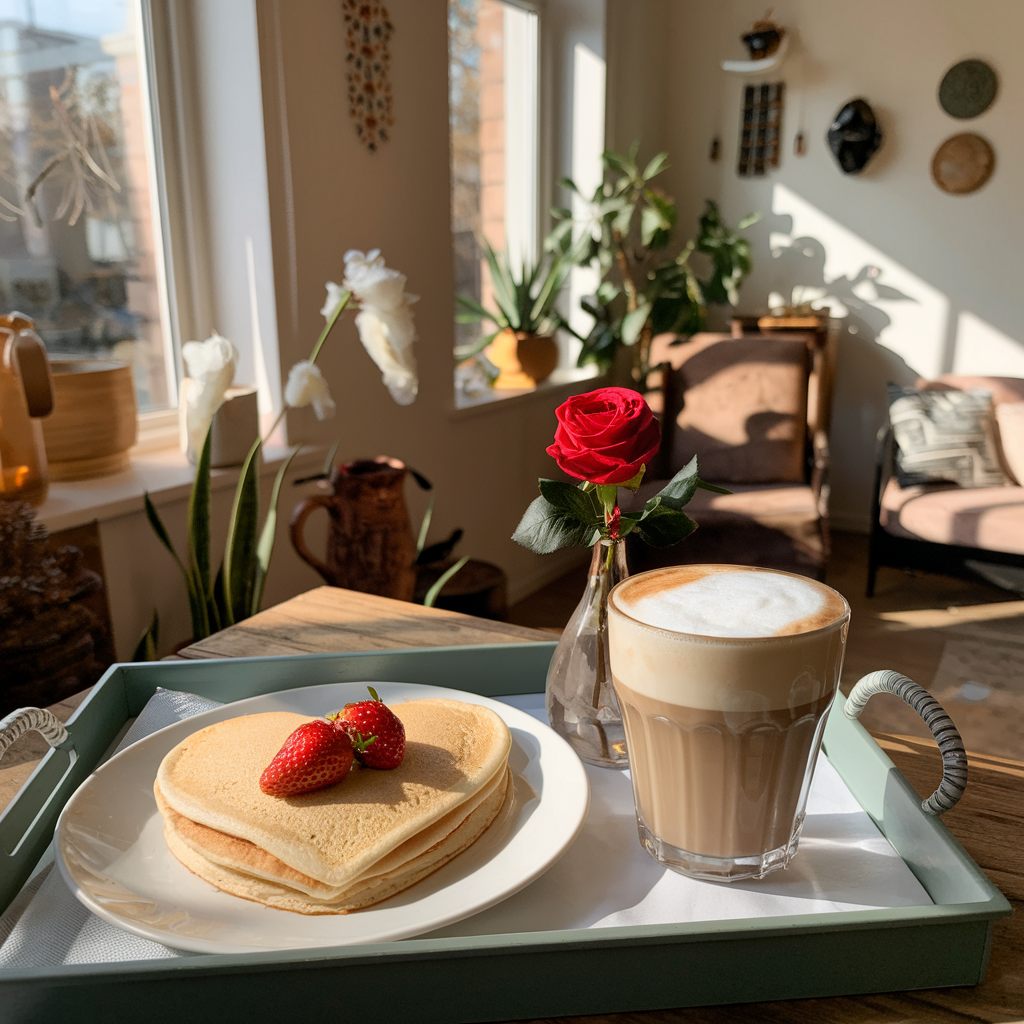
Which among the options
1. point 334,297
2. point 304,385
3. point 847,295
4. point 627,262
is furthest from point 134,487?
point 847,295

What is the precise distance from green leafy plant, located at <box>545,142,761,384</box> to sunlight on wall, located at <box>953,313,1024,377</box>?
94cm

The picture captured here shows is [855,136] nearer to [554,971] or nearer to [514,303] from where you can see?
[514,303]

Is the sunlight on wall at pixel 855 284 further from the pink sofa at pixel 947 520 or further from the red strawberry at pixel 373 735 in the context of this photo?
the red strawberry at pixel 373 735

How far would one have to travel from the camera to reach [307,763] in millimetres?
524

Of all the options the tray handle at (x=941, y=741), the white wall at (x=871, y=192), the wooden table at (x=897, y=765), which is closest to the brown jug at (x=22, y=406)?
the wooden table at (x=897, y=765)

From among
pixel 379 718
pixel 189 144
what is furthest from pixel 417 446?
pixel 379 718

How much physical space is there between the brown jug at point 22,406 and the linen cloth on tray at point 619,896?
970mm

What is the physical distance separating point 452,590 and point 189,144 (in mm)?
1201

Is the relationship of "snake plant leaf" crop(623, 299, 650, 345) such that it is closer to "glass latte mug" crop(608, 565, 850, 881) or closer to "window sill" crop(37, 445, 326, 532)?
"window sill" crop(37, 445, 326, 532)

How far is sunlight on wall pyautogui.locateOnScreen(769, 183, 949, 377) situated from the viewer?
3.81 meters

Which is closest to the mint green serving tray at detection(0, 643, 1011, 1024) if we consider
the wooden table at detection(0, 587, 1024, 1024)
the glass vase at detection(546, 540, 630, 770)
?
the wooden table at detection(0, 587, 1024, 1024)

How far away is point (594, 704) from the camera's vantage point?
2.21 feet

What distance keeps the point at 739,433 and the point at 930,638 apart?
3.01ft

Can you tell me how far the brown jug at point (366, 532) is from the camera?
1783mm
